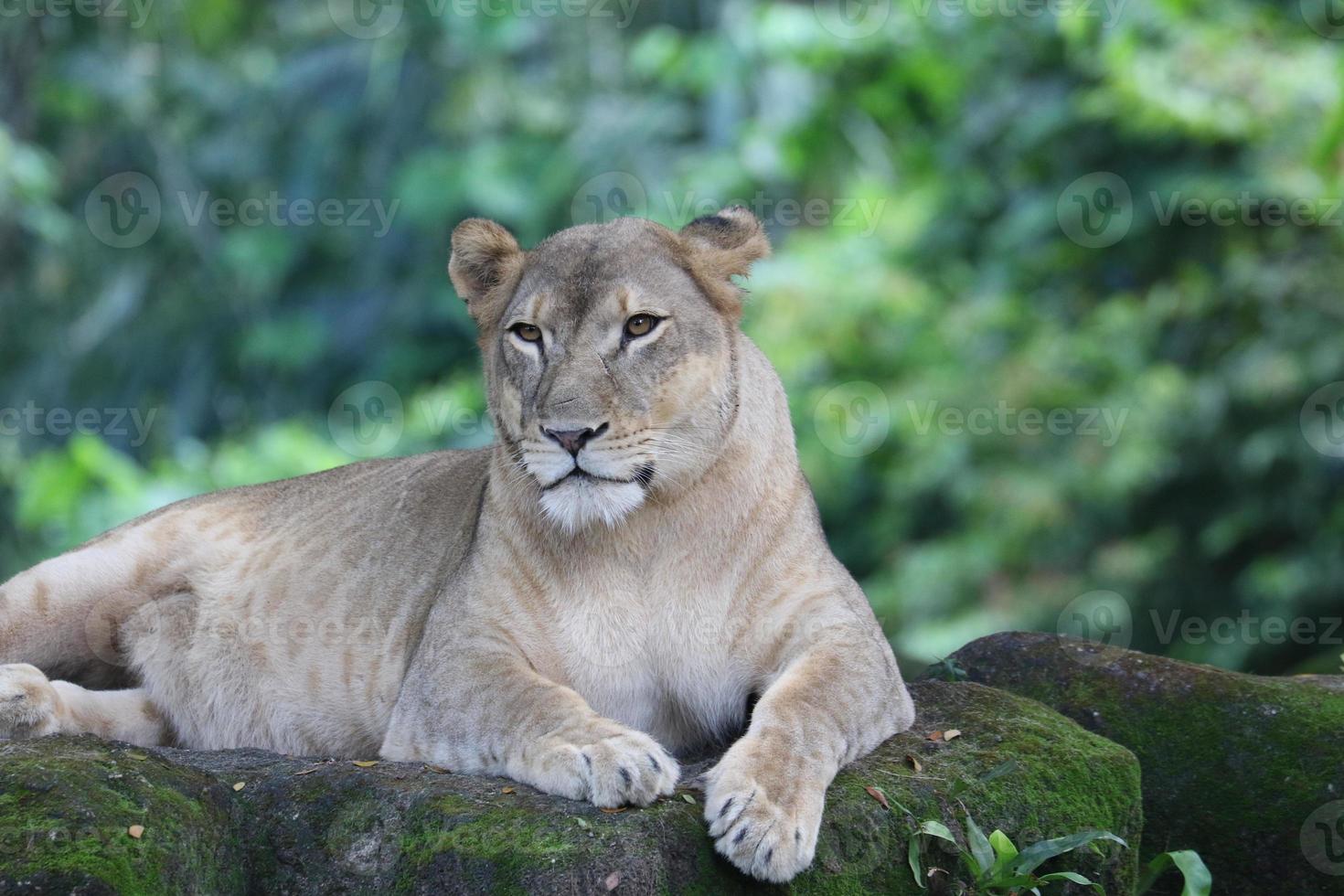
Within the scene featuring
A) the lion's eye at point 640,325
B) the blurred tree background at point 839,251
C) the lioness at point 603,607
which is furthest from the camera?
the blurred tree background at point 839,251

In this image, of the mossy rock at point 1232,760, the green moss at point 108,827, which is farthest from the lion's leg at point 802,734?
the green moss at point 108,827

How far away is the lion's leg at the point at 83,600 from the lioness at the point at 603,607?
327 millimetres

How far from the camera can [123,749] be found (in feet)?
12.6

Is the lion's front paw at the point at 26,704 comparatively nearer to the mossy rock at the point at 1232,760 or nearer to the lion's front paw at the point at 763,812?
the lion's front paw at the point at 763,812

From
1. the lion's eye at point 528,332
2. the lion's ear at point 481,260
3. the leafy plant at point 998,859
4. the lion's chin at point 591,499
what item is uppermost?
the lion's ear at point 481,260

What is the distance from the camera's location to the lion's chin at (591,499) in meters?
4.10

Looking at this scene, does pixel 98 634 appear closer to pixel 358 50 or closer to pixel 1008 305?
pixel 1008 305

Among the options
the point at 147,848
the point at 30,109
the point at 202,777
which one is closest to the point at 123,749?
the point at 202,777

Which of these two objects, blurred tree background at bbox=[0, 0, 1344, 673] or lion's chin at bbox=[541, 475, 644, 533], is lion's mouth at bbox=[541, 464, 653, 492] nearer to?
lion's chin at bbox=[541, 475, 644, 533]

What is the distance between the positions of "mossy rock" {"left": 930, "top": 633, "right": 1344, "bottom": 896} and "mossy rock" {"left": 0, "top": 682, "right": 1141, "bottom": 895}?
71 centimetres

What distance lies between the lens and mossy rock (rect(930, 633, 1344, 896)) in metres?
4.68

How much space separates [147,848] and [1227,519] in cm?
952

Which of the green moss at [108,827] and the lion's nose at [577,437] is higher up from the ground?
the lion's nose at [577,437]

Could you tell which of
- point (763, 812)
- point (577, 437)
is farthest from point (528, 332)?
point (763, 812)
